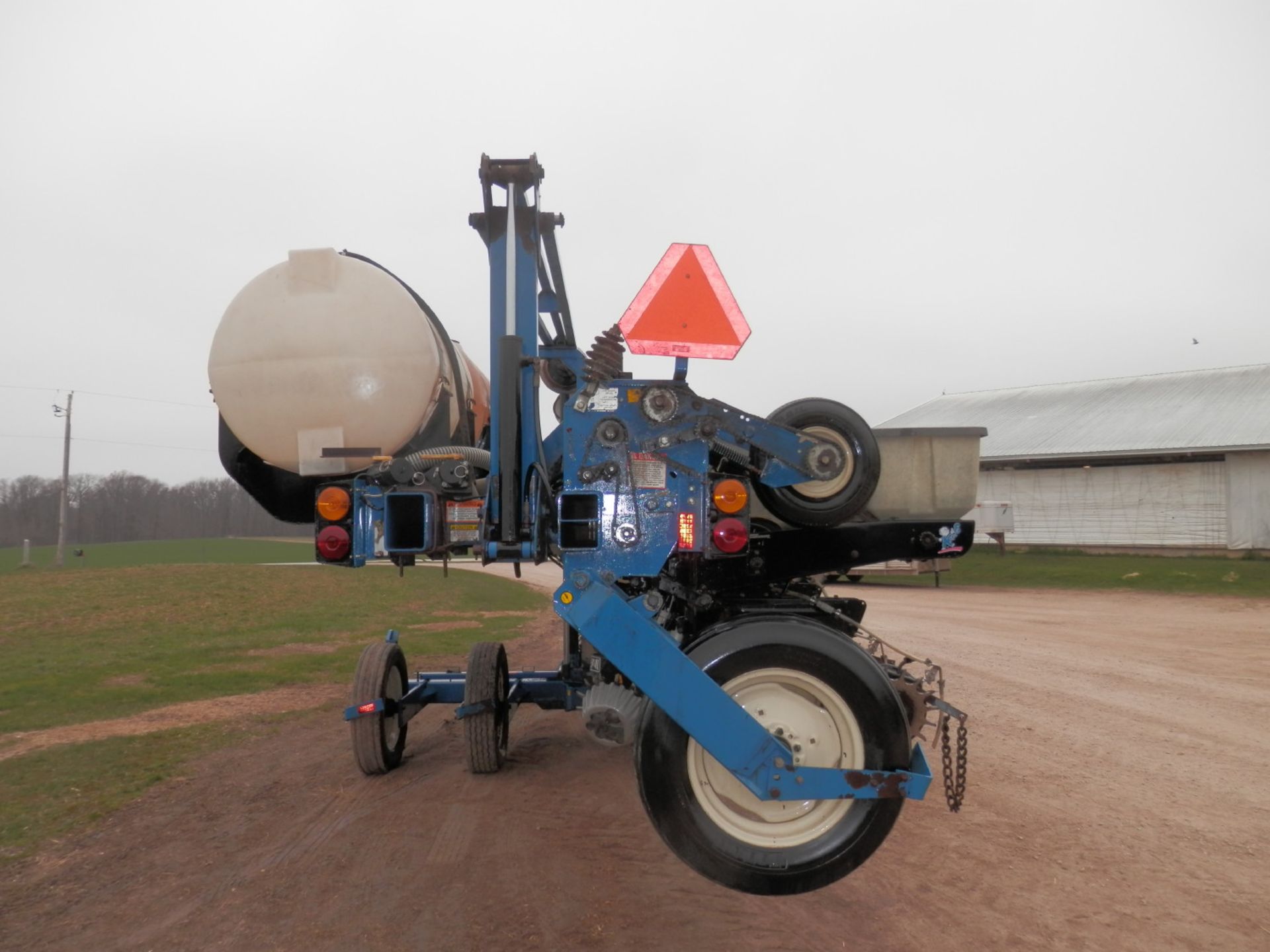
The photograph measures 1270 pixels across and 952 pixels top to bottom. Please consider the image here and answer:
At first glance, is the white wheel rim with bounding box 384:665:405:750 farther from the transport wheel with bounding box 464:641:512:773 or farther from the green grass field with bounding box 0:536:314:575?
the green grass field with bounding box 0:536:314:575

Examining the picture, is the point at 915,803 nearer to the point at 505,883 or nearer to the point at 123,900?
the point at 505,883

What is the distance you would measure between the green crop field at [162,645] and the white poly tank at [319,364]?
110 inches

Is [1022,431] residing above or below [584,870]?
above

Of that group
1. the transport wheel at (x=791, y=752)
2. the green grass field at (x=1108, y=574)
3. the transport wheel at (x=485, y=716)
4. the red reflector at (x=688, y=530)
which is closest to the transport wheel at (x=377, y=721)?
the transport wheel at (x=485, y=716)

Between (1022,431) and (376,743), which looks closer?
(376,743)

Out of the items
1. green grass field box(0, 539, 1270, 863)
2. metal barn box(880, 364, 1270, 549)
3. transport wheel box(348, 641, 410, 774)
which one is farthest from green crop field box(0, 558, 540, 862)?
metal barn box(880, 364, 1270, 549)

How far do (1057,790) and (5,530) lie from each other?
82.5 meters

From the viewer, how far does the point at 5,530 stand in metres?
68.5

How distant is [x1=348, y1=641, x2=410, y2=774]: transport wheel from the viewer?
5402 millimetres

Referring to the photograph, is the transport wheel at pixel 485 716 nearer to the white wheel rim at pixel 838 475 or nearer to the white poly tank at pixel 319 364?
the white poly tank at pixel 319 364

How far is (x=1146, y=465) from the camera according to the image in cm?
2517

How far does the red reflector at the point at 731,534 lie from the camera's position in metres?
3.01

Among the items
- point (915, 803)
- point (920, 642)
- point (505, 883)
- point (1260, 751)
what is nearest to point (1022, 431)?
point (920, 642)

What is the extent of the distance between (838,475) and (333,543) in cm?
202
